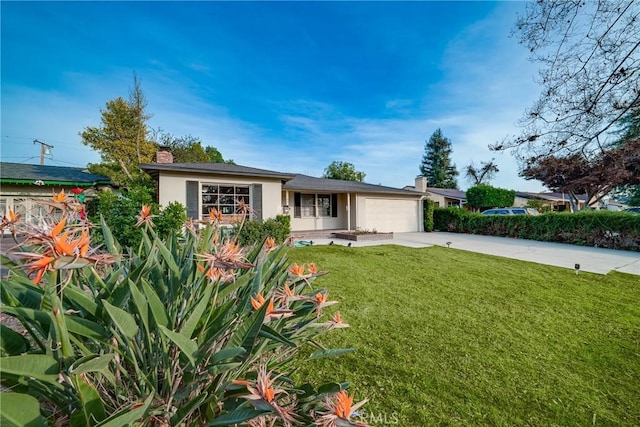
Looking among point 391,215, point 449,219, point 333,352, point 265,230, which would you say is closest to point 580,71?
point 333,352

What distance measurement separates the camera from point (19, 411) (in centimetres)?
74

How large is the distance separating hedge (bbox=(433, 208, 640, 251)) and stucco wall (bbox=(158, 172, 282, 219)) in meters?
12.5

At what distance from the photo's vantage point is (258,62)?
11.3 m

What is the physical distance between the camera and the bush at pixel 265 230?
10.6 meters

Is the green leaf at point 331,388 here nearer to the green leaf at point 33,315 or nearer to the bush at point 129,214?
the green leaf at point 33,315

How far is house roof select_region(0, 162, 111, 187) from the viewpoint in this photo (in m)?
13.5

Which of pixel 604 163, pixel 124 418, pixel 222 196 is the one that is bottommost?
pixel 124 418

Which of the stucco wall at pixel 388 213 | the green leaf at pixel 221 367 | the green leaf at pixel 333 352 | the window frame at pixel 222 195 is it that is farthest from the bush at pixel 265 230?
the green leaf at pixel 221 367

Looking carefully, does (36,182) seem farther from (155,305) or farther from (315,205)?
(155,305)

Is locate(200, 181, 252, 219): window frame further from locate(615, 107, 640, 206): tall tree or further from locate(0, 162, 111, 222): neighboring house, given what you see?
locate(615, 107, 640, 206): tall tree

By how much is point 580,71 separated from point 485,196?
76.2 ft

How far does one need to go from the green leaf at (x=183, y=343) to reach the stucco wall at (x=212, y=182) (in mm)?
10836

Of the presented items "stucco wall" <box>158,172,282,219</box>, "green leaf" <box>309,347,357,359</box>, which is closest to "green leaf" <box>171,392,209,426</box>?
"green leaf" <box>309,347,357,359</box>

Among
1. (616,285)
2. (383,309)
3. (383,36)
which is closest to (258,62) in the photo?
(383,36)
